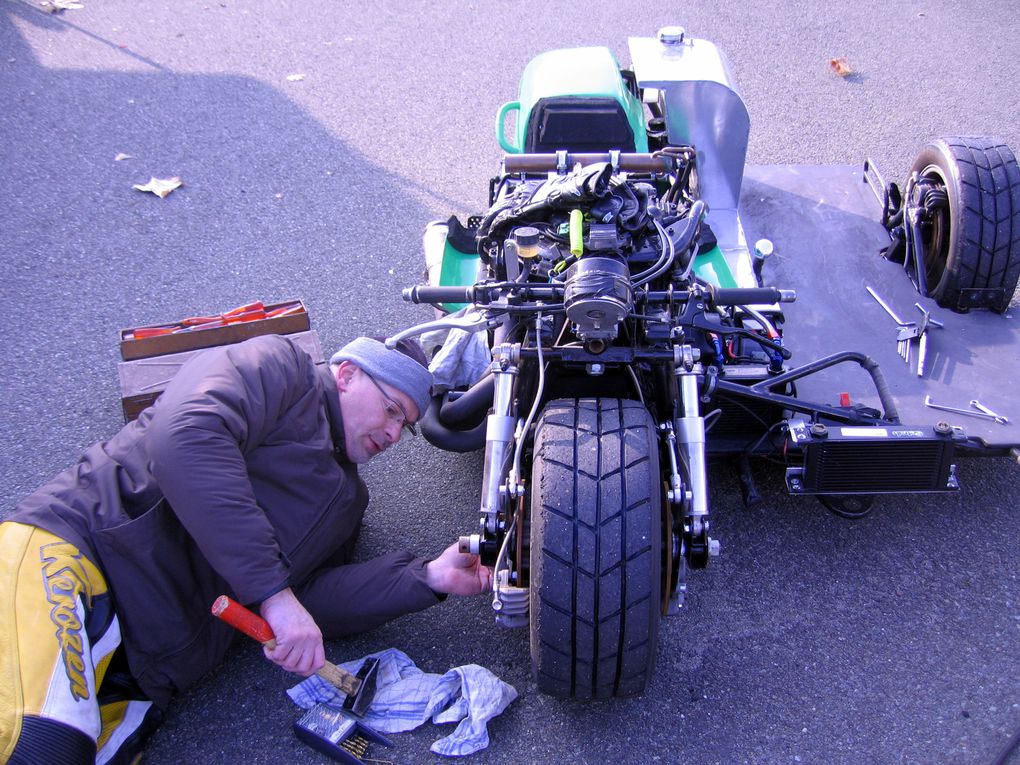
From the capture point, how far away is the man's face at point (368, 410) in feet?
7.84

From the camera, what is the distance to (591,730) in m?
2.24

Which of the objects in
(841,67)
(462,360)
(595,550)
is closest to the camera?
(595,550)

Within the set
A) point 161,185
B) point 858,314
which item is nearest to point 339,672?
point 858,314

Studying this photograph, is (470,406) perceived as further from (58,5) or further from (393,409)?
(58,5)

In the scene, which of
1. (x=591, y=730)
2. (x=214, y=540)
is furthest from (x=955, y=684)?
(x=214, y=540)

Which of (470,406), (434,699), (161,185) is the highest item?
(161,185)

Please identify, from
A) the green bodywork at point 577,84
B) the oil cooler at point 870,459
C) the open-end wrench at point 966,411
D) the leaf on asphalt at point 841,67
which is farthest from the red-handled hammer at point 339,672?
the leaf on asphalt at point 841,67

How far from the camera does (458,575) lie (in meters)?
2.39

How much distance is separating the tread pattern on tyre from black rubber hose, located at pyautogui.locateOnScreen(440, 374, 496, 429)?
1.88m

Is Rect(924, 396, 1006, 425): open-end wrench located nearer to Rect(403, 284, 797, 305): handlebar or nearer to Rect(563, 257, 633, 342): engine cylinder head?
Rect(403, 284, 797, 305): handlebar

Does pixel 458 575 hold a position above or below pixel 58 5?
below

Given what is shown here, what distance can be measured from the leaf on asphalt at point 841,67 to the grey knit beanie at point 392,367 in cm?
458

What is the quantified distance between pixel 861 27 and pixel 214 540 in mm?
6178

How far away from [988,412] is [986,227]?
2.57 feet
